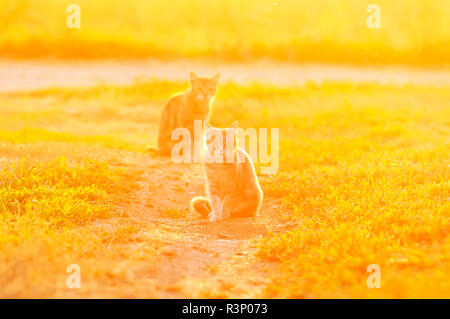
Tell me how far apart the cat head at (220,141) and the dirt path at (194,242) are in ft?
3.52

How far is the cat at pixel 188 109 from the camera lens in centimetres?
1262

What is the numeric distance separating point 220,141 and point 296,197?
6.68ft

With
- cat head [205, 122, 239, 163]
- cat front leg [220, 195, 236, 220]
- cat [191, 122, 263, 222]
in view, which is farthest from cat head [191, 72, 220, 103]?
cat front leg [220, 195, 236, 220]

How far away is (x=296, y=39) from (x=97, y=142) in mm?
16431

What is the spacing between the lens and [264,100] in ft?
61.0

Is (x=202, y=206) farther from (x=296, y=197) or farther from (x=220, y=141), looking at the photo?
Result: (x=296, y=197)

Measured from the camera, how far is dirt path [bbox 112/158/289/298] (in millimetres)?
6211

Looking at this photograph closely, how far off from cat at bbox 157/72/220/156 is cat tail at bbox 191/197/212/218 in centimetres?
414

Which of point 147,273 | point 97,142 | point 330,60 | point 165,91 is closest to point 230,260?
point 147,273

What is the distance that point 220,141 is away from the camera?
8406mm

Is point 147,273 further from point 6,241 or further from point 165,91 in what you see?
point 165,91

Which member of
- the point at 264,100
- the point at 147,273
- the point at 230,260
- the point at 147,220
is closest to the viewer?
the point at 147,273

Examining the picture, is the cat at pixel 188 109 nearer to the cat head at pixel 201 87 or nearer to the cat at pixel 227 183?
the cat head at pixel 201 87

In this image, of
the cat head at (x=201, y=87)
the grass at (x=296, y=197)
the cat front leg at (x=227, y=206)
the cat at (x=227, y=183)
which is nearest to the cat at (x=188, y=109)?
the cat head at (x=201, y=87)
